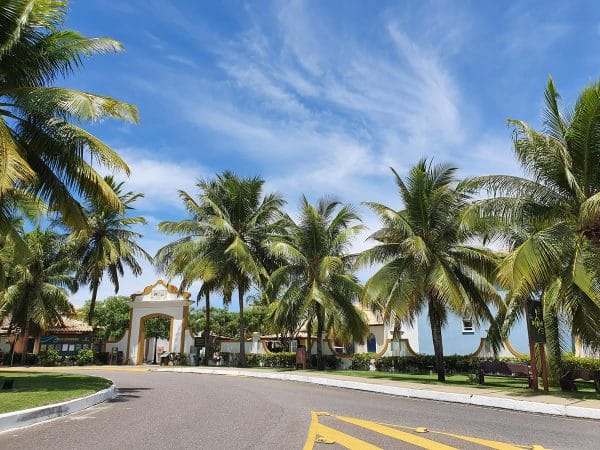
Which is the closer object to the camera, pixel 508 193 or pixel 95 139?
pixel 95 139

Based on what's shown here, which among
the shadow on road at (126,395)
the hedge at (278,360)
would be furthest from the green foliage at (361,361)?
the shadow on road at (126,395)

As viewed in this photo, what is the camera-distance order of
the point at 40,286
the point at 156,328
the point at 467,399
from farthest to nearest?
1. the point at 156,328
2. the point at 40,286
3. the point at 467,399

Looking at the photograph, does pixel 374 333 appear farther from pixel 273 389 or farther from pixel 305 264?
pixel 273 389

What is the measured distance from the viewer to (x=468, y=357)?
22.5m

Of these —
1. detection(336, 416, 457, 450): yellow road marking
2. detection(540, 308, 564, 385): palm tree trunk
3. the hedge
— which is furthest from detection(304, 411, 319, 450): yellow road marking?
the hedge

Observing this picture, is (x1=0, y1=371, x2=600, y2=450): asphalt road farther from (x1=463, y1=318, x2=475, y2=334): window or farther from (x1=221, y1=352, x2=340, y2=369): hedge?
(x1=463, y1=318, x2=475, y2=334): window

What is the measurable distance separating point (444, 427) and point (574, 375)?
7708 millimetres

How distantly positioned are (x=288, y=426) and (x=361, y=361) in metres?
18.5

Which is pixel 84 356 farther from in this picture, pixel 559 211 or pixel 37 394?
pixel 559 211

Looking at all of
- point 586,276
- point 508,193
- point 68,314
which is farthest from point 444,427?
point 68,314

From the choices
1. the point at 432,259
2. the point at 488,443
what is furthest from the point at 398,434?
the point at 432,259

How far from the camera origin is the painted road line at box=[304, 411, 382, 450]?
20.5ft

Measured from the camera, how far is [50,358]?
30.2 meters

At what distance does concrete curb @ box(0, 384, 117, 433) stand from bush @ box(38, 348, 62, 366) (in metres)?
21.8
